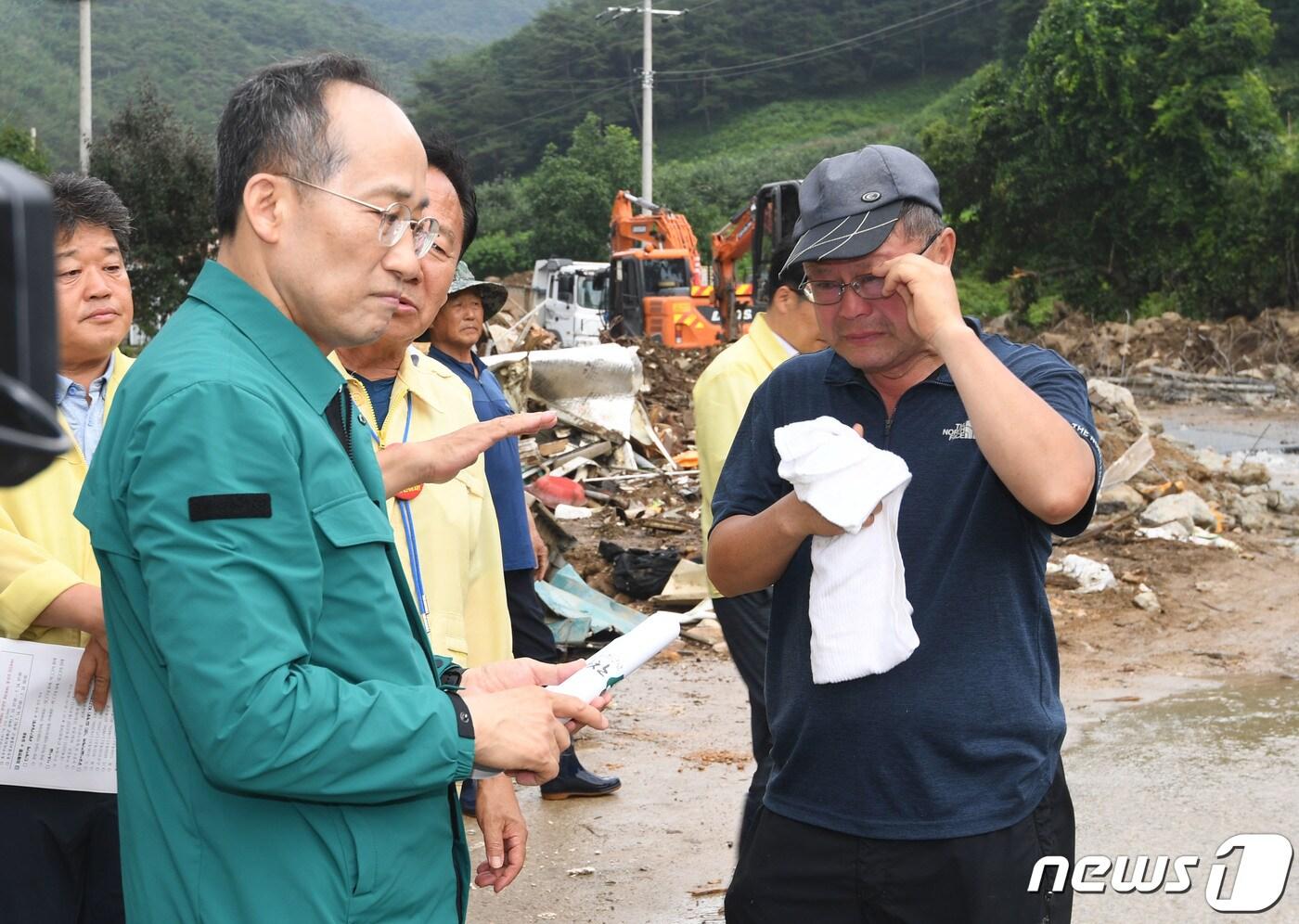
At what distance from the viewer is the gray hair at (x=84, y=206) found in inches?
126

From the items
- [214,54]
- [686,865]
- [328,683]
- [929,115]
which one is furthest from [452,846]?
[214,54]

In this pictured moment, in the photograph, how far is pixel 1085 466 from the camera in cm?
235

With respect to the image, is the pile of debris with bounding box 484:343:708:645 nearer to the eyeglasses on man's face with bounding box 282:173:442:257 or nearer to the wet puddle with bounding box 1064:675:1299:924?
the wet puddle with bounding box 1064:675:1299:924

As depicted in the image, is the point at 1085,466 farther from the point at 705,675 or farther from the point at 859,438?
the point at 705,675

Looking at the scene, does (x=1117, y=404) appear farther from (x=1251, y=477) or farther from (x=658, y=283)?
(x=658, y=283)

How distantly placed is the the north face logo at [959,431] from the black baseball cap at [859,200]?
37cm

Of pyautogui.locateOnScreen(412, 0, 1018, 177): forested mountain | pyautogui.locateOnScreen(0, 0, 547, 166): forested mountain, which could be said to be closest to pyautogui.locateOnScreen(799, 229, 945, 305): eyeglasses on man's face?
pyautogui.locateOnScreen(0, 0, 547, 166): forested mountain

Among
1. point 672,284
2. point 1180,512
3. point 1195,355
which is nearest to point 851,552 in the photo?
point 1180,512

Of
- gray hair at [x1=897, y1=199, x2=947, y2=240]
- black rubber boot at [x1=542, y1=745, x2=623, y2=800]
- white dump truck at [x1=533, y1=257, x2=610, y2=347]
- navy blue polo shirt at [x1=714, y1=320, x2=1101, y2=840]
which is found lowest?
white dump truck at [x1=533, y1=257, x2=610, y2=347]

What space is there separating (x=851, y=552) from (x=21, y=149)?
25053 mm

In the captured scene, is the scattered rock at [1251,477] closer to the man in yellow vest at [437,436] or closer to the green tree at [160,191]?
the man in yellow vest at [437,436]

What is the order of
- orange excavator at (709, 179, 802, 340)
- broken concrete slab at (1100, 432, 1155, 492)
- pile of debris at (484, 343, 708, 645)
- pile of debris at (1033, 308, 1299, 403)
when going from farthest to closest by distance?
pile of debris at (1033, 308, 1299, 403)
orange excavator at (709, 179, 802, 340)
broken concrete slab at (1100, 432, 1155, 492)
pile of debris at (484, 343, 708, 645)

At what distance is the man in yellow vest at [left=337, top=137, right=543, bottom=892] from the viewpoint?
3.33m

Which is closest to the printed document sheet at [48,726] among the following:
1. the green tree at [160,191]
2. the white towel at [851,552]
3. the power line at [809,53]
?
the white towel at [851,552]
